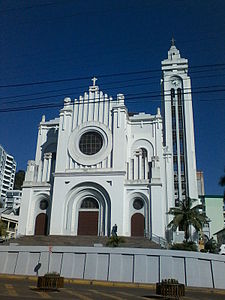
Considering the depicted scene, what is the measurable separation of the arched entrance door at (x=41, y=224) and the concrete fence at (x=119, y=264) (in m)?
12.1

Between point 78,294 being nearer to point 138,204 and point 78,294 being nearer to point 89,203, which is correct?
point 138,204

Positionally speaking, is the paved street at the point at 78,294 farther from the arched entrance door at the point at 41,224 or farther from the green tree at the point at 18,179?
the green tree at the point at 18,179

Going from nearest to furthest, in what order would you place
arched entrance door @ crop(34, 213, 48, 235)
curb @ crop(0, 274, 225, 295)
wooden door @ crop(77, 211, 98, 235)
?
curb @ crop(0, 274, 225, 295) → wooden door @ crop(77, 211, 98, 235) → arched entrance door @ crop(34, 213, 48, 235)

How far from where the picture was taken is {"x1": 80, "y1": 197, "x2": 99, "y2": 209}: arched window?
3334cm

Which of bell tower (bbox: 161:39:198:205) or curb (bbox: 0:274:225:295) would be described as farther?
bell tower (bbox: 161:39:198:205)

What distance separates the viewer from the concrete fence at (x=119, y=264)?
17.7 m

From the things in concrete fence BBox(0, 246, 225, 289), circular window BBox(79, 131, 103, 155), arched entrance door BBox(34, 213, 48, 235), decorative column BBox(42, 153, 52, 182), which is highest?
circular window BBox(79, 131, 103, 155)

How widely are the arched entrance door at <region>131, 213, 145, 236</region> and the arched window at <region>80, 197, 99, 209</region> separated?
14.4ft

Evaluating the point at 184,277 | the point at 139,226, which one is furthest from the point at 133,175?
the point at 184,277

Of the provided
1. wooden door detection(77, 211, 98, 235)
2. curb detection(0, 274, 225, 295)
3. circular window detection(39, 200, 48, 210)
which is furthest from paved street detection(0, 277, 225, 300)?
circular window detection(39, 200, 48, 210)

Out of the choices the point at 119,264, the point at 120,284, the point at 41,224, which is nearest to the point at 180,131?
the point at 41,224

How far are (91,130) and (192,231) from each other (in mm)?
19803

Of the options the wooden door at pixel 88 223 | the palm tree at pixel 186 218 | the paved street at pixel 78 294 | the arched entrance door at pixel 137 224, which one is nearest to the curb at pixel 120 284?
the paved street at pixel 78 294

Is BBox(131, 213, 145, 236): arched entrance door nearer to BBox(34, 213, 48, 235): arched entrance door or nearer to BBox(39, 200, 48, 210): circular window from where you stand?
BBox(34, 213, 48, 235): arched entrance door
